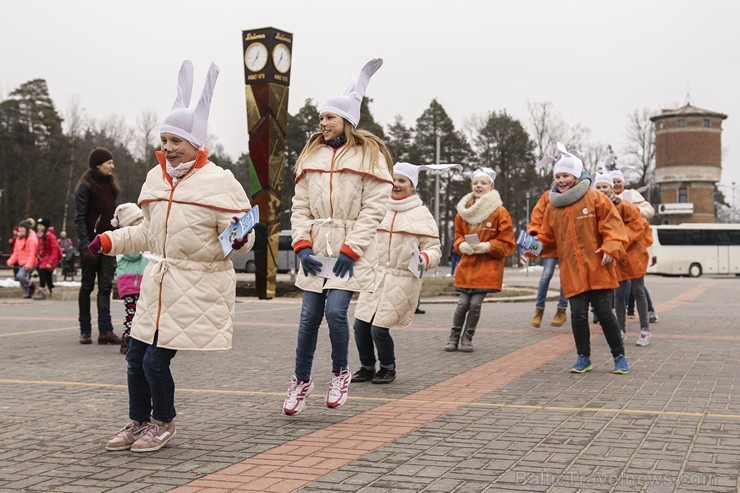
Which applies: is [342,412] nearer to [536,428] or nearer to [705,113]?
[536,428]

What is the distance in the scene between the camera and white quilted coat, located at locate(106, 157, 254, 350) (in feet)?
16.4

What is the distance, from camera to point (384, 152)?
21.0ft

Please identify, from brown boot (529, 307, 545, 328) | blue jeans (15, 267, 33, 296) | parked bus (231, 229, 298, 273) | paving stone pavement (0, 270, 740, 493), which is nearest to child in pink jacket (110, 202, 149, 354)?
paving stone pavement (0, 270, 740, 493)

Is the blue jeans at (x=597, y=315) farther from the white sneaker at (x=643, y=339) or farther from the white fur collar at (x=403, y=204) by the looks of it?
the white sneaker at (x=643, y=339)

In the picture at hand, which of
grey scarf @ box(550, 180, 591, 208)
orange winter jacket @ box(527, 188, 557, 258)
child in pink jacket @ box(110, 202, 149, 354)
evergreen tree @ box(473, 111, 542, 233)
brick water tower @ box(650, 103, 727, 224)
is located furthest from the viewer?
brick water tower @ box(650, 103, 727, 224)

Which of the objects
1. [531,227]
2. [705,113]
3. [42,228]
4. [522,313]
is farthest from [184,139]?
[705,113]

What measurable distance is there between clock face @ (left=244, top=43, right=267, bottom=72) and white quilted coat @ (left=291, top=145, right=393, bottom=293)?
1320cm

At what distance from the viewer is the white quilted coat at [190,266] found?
5.00 m

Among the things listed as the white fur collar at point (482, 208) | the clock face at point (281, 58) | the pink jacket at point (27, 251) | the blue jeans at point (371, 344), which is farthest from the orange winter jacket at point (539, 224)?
the pink jacket at point (27, 251)

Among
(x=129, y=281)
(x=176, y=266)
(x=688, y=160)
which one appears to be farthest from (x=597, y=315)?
(x=688, y=160)

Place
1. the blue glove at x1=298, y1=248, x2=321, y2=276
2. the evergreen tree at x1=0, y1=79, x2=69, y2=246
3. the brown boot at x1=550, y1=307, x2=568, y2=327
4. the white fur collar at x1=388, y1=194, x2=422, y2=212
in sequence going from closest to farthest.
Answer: the blue glove at x1=298, y1=248, x2=321, y2=276 < the white fur collar at x1=388, y1=194, x2=422, y2=212 < the brown boot at x1=550, y1=307, x2=568, y2=327 < the evergreen tree at x1=0, y1=79, x2=69, y2=246

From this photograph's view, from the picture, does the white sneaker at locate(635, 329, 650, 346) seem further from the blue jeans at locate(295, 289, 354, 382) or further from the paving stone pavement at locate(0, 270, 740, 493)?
the blue jeans at locate(295, 289, 354, 382)

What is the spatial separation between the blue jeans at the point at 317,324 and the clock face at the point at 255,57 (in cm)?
1339

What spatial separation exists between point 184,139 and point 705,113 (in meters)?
97.3
